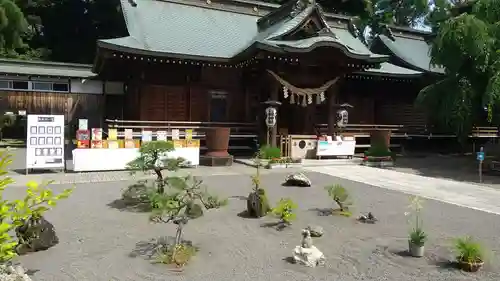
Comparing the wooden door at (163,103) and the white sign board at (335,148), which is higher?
the wooden door at (163,103)

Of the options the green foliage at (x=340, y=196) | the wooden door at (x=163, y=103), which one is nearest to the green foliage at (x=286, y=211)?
the green foliage at (x=340, y=196)

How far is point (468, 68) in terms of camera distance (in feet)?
44.9

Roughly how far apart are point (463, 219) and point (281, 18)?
12927mm

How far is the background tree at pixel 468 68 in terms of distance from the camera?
12367mm

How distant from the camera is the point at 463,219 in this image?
21.8 ft

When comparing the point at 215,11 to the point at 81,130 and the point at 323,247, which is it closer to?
the point at 81,130

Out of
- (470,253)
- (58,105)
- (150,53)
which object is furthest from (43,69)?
(470,253)

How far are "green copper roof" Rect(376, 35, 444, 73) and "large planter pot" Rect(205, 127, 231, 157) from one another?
13184 millimetres

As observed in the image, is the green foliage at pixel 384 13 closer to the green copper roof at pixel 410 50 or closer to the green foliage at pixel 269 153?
the green copper roof at pixel 410 50

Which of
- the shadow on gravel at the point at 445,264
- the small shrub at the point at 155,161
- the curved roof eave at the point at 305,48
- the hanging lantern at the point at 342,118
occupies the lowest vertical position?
the shadow on gravel at the point at 445,264

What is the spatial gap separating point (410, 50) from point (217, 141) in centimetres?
1650

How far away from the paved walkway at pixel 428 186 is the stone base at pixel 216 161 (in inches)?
108

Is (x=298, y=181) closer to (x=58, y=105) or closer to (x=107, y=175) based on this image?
(x=107, y=175)

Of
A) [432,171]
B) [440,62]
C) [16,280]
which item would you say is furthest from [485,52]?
[16,280]
